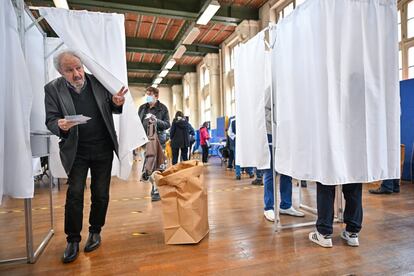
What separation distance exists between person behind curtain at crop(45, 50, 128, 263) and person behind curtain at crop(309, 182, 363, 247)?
1383 mm

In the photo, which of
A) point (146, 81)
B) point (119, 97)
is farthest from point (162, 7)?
point (146, 81)

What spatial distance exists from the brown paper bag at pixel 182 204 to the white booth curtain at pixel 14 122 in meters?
0.80

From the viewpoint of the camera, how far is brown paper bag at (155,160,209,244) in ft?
6.42

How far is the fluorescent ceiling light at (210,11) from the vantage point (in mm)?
6273

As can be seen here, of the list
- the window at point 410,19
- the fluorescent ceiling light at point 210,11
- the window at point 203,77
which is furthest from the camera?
the window at point 203,77

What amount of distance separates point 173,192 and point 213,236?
483mm

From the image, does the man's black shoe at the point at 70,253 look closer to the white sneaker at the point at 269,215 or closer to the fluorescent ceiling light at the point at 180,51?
the white sneaker at the point at 269,215

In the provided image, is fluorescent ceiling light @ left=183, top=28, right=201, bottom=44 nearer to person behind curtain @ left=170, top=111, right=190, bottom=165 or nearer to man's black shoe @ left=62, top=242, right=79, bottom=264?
person behind curtain @ left=170, top=111, right=190, bottom=165

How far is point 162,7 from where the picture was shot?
6.95m

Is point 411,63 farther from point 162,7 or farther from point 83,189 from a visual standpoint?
point 83,189

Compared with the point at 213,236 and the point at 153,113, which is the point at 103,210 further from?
the point at 153,113

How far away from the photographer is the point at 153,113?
3195 mm

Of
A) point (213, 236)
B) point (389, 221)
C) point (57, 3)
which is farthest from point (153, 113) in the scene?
point (57, 3)

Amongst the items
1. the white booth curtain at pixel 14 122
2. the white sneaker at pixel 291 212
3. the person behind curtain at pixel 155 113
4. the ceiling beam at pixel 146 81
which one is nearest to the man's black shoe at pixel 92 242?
the white booth curtain at pixel 14 122
